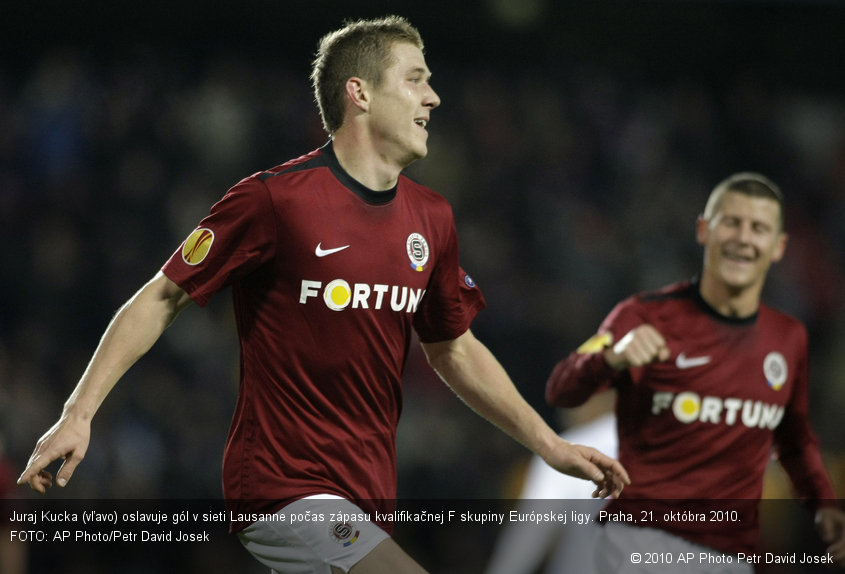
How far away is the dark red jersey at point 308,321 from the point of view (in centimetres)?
321

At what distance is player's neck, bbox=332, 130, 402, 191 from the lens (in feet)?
Result: 11.5

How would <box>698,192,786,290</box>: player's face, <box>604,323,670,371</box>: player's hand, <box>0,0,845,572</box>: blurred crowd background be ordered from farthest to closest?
<box>0,0,845,572</box>: blurred crowd background
<box>698,192,786,290</box>: player's face
<box>604,323,670,371</box>: player's hand

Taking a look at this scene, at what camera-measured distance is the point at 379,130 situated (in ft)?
11.6

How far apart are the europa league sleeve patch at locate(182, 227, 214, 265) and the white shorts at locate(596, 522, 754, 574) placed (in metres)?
2.22

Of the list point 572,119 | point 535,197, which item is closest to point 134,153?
point 535,197

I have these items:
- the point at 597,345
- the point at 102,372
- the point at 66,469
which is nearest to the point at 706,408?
the point at 597,345

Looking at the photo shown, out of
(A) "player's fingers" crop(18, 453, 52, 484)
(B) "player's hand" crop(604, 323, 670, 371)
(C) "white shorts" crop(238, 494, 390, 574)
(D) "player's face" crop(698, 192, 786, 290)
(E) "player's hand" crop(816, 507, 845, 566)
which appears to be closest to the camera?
(A) "player's fingers" crop(18, 453, 52, 484)

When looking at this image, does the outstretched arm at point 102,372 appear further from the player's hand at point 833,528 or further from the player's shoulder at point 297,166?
the player's hand at point 833,528

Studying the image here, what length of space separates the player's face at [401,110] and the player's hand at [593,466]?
1108 mm

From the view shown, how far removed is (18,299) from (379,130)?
631 centimetres

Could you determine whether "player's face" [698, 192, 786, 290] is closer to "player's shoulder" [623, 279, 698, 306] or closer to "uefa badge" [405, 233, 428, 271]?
"player's shoulder" [623, 279, 698, 306]

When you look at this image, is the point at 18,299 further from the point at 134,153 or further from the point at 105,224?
the point at 134,153

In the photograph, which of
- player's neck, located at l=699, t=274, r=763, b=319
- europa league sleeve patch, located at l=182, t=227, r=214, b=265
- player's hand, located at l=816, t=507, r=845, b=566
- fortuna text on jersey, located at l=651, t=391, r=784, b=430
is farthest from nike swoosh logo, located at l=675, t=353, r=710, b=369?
europa league sleeve patch, located at l=182, t=227, r=214, b=265

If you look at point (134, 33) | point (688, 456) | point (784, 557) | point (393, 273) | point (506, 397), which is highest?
point (134, 33)
